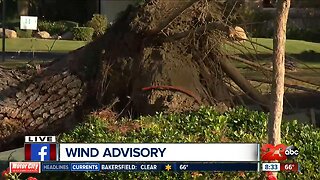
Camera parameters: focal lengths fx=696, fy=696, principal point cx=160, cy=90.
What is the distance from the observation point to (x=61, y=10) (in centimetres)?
4331

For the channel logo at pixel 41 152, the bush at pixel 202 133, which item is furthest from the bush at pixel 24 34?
the channel logo at pixel 41 152

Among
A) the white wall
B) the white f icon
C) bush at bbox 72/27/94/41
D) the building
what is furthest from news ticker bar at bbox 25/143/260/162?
the building

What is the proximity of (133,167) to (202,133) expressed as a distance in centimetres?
108

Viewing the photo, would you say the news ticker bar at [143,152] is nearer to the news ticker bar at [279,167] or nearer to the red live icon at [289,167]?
the news ticker bar at [279,167]

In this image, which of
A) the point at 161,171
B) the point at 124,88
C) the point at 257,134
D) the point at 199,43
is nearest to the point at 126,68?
the point at 124,88

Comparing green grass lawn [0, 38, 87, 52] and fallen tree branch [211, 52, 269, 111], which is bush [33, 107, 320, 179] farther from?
green grass lawn [0, 38, 87, 52]

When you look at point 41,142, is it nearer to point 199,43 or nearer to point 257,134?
point 257,134

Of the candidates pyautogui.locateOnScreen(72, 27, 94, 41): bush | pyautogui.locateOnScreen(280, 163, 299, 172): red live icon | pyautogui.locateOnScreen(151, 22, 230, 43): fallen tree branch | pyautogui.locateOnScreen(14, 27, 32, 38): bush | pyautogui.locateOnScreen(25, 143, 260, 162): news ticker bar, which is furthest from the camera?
pyautogui.locateOnScreen(14, 27, 32, 38): bush

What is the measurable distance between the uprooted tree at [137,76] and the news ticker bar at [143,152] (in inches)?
92.7

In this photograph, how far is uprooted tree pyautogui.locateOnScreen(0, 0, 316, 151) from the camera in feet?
26.2

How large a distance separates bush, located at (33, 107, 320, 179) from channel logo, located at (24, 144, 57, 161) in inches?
18.8

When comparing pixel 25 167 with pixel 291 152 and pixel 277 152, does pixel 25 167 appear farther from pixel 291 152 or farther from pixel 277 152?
pixel 291 152

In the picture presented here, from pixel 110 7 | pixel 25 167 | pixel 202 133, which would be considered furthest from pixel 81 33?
pixel 25 167

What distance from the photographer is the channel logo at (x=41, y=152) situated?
5.28 meters
